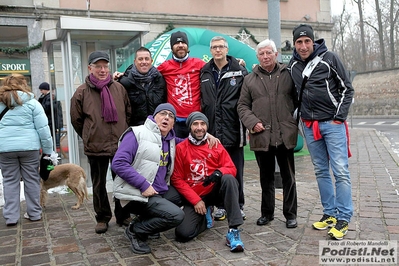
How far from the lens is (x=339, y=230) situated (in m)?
4.21

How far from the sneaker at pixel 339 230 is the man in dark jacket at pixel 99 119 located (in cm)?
251

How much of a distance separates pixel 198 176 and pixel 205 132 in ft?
1.62

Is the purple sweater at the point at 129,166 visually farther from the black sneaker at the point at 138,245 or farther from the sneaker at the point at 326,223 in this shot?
the sneaker at the point at 326,223

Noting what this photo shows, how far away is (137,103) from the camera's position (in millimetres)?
5043

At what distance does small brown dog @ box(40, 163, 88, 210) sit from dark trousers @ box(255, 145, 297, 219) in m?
2.76

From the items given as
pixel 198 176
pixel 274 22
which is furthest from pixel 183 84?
pixel 274 22

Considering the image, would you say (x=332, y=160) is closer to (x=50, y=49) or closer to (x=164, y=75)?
(x=164, y=75)

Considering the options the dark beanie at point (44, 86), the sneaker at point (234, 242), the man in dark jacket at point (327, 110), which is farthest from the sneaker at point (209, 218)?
the dark beanie at point (44, 86)

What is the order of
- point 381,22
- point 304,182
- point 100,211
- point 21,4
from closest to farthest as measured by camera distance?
point 100,211 < point 304,182 < point 21,4 < point 381,22

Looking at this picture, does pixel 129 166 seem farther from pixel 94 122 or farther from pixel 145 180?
pixel 94 122

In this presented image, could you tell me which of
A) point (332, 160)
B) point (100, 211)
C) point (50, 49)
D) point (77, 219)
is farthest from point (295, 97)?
point (50, 49)

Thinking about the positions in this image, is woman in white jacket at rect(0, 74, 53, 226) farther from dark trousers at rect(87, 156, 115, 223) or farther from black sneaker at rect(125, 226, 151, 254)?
black sneaker at rect(125, 226, 151, 254)

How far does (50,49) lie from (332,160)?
5.94 metres

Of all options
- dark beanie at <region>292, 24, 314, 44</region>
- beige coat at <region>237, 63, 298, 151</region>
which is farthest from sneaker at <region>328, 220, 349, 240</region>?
dark beanie at <region>292, 24, 314, 44</region>
